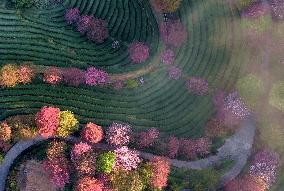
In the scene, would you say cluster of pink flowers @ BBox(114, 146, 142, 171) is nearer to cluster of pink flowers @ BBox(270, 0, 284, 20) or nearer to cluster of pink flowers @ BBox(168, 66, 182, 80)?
cluster of pink flowers @ BBox(168, 66, 182, 80)

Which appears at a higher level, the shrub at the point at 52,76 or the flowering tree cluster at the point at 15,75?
the shrub at the point at 52,76

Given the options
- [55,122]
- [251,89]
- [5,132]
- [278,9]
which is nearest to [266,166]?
[251,89]

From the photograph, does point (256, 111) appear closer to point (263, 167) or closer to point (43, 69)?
point (263, 167)

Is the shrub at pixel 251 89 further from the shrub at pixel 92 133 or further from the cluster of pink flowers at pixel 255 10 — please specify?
the shrub at pixel 92 133

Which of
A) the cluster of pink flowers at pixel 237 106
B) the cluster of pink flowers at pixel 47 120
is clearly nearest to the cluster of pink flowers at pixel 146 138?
the cluster of pink flowers at pixel 47 120

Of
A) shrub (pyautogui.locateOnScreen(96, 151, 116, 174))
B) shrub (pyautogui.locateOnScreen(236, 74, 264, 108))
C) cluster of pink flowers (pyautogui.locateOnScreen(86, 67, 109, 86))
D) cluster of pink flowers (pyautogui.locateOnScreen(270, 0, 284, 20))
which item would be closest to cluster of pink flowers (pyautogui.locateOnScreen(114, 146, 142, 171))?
shrub (pyautogui.locateOnScreen(96, 151, 116, 174))

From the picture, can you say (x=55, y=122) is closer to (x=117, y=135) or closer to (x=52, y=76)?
(x=52, y=76)
